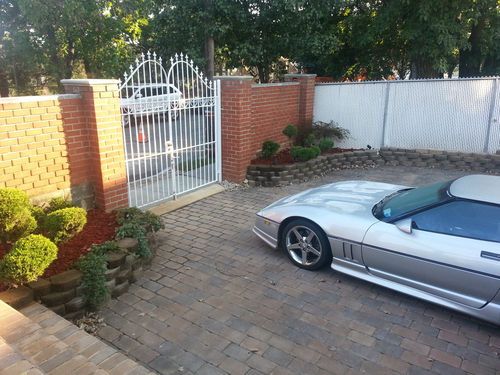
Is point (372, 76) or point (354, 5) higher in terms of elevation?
point (354, 5)

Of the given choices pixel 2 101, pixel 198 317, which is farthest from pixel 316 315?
pixel 2 101

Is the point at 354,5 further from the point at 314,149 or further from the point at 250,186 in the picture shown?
the point at 250,186

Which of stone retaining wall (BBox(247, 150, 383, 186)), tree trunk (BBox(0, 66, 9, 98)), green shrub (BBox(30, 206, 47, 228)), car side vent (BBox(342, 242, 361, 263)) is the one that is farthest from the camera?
tree trunk (BBox(0, 66, 9, 98))

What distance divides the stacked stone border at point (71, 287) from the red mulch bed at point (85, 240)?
156mm

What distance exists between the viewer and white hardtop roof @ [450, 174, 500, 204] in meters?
3.64

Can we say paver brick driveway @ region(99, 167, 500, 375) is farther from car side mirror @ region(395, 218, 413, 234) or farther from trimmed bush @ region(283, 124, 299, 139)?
trimmed bush @ region(283, 124, 299, 139)

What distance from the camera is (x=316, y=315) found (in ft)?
12.4

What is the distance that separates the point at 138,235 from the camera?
459cm

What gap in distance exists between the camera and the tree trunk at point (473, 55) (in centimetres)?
1248

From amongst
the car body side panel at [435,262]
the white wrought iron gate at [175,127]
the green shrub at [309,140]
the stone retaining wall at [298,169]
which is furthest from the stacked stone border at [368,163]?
the car body side panel at [435,262]

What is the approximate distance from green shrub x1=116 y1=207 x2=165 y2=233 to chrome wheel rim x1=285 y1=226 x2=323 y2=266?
1.68 meters

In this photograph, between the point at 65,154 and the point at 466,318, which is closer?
the point at 466,318

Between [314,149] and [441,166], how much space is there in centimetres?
317

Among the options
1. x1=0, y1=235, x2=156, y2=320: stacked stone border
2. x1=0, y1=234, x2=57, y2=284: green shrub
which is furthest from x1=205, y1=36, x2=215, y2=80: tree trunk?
x1=0, y1=234, x2=57, y2=284: green shrub
